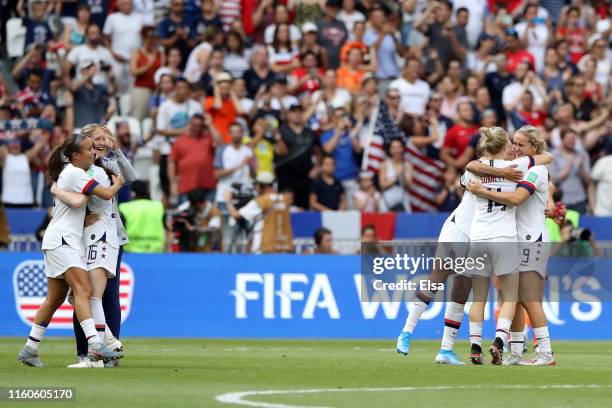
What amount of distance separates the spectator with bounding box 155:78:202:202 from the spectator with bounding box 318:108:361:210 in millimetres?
2358

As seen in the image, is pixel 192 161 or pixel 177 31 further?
pixel 177 31

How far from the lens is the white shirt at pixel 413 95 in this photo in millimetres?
27000

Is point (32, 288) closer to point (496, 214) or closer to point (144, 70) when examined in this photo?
point (144, 70)

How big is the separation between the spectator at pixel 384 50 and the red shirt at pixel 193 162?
15.7ft

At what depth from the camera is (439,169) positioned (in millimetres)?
25703

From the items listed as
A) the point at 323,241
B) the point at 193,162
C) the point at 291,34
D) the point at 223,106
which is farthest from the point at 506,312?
the point at 291,34

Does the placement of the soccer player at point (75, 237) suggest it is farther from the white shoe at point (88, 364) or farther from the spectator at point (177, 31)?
the spectator at point (177, 31)

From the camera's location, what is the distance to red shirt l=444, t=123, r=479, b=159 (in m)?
25.8

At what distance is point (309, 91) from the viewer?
27141 millimetres

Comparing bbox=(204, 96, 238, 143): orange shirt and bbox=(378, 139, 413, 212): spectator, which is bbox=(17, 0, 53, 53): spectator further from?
bbox=(378, 139, 413, 212): spectator

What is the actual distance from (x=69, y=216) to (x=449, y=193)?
1272 cm

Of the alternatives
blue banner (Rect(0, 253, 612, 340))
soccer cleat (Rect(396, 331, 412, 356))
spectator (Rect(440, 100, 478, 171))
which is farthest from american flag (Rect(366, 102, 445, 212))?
soccer cleat (Rect(396, 331, 412, 356))

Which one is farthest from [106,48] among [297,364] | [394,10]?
[297,364]

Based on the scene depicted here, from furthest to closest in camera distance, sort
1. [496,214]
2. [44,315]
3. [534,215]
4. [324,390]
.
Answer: [534,215]
[496,214]
[44,315]
[324,390]
